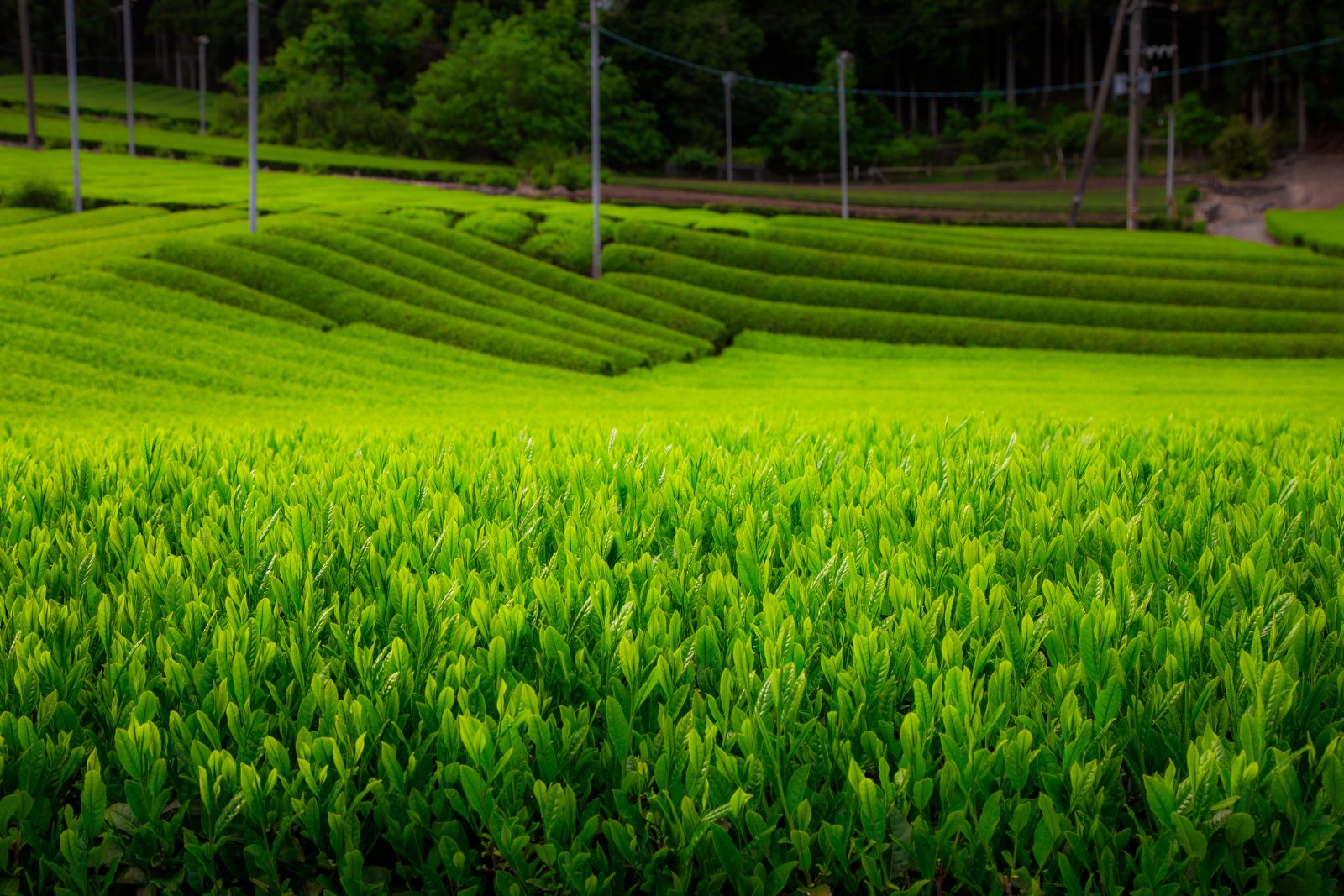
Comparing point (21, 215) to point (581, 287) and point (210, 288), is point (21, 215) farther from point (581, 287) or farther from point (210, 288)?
point (581, 287)

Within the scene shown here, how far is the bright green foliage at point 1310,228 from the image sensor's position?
106 feet

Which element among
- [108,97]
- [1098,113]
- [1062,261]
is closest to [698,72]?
[1098,113]

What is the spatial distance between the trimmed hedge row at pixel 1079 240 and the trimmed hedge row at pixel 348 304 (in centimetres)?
1358

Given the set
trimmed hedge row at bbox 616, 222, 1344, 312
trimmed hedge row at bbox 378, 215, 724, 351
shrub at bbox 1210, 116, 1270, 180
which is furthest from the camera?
shrub at bbox 1210, 116, 1270, 180

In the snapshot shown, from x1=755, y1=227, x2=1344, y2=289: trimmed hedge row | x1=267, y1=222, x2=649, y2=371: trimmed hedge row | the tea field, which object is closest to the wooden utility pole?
x1=755, y1=227, x2=1344, y2=289: trimmed hedge row

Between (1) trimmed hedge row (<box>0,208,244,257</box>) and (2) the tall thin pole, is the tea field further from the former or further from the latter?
(1) trimmed hedge row (<box>0,208,244,257</box>)

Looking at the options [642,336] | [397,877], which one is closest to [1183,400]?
[642,336]

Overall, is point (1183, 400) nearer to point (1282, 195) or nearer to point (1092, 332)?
point (1092, 332)

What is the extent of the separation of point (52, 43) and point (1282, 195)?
67.1m

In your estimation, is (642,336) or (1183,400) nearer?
(1183,400)

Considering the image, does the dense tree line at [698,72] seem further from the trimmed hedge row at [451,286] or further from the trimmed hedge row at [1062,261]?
the trimmed hedge row at [451,286]

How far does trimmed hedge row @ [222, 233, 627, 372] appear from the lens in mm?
21391

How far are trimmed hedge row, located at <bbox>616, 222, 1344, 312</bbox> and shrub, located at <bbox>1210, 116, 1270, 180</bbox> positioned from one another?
1149 inches

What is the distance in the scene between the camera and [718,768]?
230 centimetres
